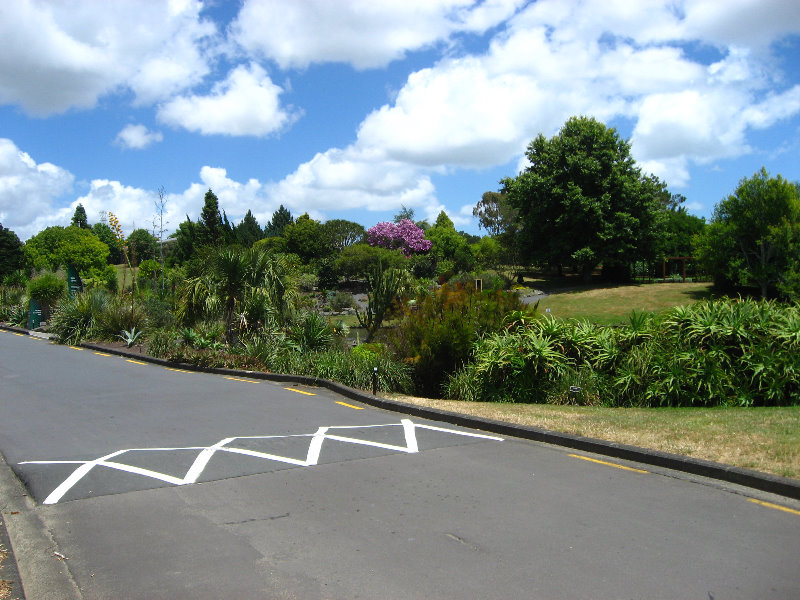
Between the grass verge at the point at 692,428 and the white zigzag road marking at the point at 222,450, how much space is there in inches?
48.3

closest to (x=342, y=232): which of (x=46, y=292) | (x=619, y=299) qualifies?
(x=619, y=299)

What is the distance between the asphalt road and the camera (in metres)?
4.57

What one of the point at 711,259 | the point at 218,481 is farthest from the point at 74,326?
the point at 711,259

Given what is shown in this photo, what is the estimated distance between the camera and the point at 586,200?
1934 inches

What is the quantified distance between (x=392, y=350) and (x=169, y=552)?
11.2m

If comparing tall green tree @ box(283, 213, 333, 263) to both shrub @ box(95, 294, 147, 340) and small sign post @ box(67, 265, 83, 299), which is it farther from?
shrub @ box(95, 294, 147, 340)

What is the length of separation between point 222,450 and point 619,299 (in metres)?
39.8

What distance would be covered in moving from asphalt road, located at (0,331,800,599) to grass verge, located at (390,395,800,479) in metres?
0.61

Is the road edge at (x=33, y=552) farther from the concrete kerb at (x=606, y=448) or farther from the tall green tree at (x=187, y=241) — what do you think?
the tall green tree at (x=187, y=241)

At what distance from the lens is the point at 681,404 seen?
12.1m

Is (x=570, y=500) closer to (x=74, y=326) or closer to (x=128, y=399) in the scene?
(x=128, y=399)

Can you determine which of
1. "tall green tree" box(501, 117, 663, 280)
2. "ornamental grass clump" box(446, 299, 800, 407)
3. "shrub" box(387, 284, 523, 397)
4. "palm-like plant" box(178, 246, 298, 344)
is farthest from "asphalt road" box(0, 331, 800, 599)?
"tall green tree" box(501, 117, 663, 280)

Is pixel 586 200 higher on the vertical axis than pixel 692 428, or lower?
higher

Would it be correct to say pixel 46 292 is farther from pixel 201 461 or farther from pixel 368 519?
pixel 368 519
